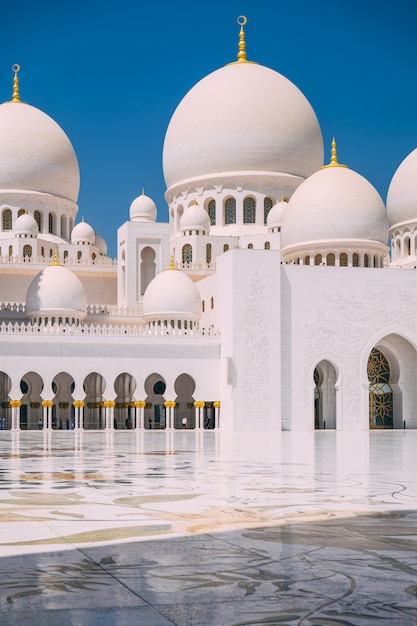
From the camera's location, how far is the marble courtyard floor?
10.2ft

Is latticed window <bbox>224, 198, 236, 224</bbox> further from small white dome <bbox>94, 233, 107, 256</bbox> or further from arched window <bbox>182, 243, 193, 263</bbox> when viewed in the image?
small white dome <bbox>94, 233, 107, 256</bbox>

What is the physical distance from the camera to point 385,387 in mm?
29703

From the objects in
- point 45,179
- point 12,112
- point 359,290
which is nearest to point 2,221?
point 45,179

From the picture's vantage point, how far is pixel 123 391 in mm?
32031

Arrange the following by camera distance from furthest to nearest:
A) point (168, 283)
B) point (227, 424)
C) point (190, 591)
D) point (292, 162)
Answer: point (292, 162), point (168, 283), point (227, 424), point (190, 591)

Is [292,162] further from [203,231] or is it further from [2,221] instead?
[2,221]

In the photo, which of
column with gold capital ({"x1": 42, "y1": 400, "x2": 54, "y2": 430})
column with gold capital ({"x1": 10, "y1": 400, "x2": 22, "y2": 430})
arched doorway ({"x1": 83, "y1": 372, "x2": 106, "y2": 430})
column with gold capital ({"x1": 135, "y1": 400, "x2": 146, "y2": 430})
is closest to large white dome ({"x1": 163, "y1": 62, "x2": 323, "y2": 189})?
arched doorway ({"x1": 83, "y1": 372, "x2": 106, "y2": 430})

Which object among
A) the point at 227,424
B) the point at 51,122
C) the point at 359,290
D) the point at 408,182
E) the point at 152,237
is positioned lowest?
the point at 227,424

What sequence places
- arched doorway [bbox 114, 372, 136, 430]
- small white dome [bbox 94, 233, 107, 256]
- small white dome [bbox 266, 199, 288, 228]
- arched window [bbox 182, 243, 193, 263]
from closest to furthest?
1. arched doorway [bbox 114, 372, 136, 430]
2. small white dome [bbox 266, 199, 288, 228]
3. arched window [bbox 182, 243, 193, 263]
4. small white dome [bbox 94, 233, 107, 256]

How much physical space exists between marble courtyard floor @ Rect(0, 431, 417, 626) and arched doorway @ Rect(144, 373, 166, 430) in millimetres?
22102

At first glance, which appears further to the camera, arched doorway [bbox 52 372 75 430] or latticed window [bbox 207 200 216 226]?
latticed window [bbox 207 200 216 226]

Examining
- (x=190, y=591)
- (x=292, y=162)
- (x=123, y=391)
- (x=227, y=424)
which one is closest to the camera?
(x=190, y=591)

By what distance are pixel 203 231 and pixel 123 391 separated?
6.27 m

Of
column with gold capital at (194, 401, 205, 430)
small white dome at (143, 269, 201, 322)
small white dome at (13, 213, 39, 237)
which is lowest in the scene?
column with gold capital at (194, 401, 205, 430)
